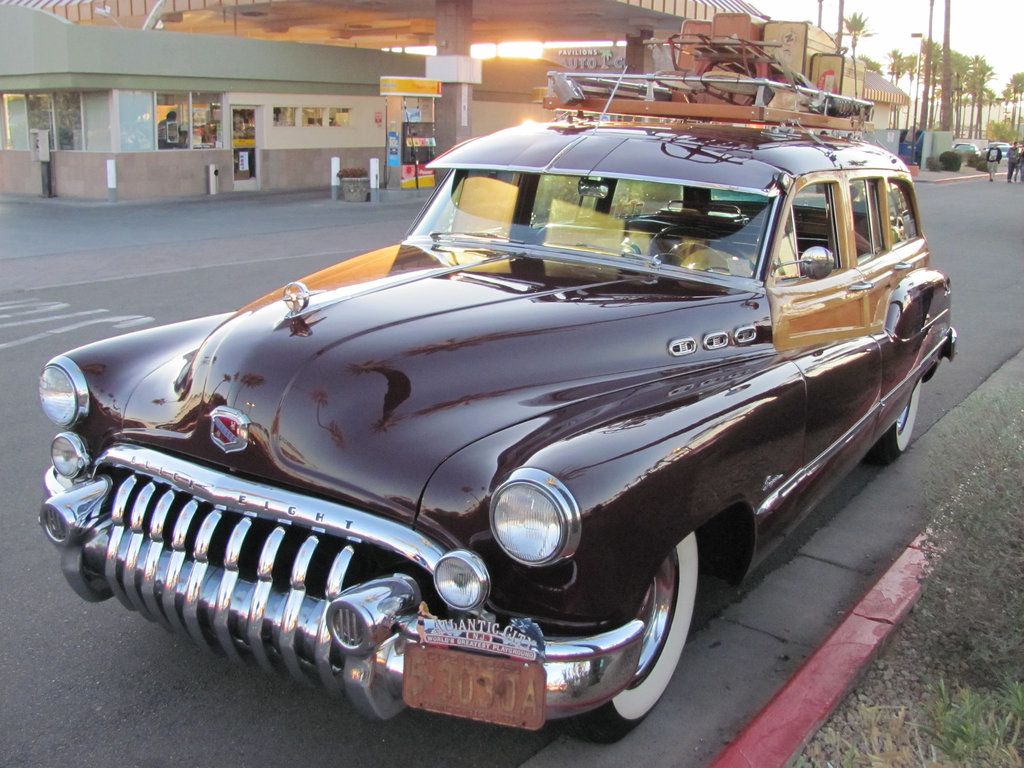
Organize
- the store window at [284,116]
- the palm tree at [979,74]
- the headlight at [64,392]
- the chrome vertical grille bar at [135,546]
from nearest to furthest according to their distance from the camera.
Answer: the chrome vertical grille bar at [135,546] → the headlight at [64,392] → the store window at [284,116] → the palm tree at [979,74]

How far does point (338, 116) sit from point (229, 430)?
25.4m

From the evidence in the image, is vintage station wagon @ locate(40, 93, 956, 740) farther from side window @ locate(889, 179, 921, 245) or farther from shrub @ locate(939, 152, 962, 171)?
shrub @ locate(939, 152, 962, 171)

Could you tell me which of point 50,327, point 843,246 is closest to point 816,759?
point 843,246

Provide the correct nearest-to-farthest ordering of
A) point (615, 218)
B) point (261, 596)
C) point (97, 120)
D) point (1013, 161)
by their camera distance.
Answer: point (261, 596), point (615, 218), point (97, 120), point (1013, 161)

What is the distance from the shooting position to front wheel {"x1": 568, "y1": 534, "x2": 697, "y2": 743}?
3047 millimetres

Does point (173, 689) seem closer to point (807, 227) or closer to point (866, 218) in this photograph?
point (807, 227)

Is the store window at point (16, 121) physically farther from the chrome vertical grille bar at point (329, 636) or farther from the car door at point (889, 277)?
the chrome vertical grille bar at point (329, 636)

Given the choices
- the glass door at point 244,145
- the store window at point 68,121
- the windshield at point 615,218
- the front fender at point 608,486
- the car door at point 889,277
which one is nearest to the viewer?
the front fender at point 608,486

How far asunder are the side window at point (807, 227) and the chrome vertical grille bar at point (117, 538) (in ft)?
8.55

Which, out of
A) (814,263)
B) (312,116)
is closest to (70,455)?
(814,263)

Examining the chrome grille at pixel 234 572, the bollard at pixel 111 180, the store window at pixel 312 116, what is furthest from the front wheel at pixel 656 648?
the store window at pixel 312 116

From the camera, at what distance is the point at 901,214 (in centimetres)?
580

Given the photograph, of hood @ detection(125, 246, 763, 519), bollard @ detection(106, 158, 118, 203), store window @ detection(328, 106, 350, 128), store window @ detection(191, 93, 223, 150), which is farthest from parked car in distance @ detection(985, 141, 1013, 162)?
hood @ detection(125, 246, 763, 519)

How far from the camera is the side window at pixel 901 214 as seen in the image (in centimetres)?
558
